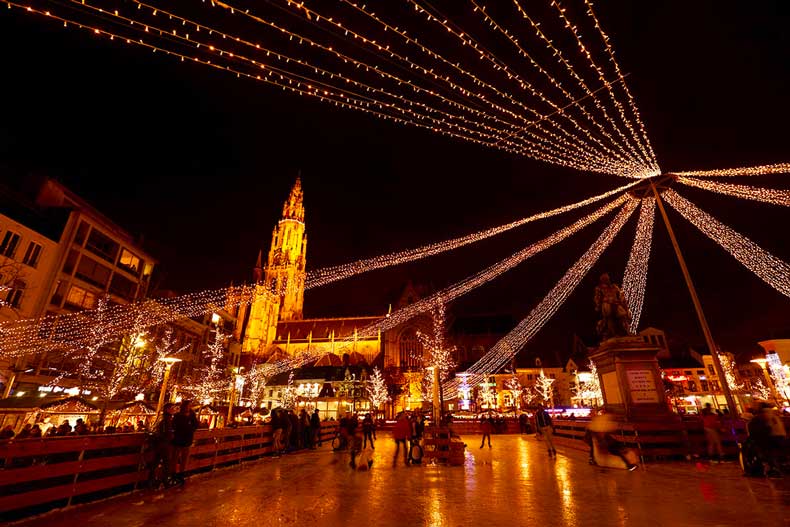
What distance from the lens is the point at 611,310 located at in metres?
11.1

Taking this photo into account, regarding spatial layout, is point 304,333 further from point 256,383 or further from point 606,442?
point 606,442

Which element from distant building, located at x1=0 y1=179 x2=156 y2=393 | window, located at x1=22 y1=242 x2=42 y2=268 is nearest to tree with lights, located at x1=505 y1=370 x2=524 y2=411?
distant building, located at x1=0 y1=179 x2=156 y2=393

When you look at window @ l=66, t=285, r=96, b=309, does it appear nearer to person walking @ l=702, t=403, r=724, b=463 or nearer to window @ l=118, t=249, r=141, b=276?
window @ l=118, t=249, r=141, b=276

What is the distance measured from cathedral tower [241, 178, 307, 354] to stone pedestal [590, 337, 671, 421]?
54.2 m

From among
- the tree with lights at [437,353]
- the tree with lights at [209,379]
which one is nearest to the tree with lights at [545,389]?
the tree with lights at [437,353]

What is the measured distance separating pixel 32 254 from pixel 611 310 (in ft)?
110

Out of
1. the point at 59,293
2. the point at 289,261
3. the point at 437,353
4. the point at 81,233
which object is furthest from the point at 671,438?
the point at 289,261

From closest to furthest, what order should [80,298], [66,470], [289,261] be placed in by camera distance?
1. [66,470]
2. [80,298]
3. [289,261]

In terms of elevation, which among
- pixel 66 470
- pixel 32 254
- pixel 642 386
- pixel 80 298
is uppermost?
pixel 32 254

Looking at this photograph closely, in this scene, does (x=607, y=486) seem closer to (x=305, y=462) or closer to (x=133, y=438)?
(x=305, y=462)

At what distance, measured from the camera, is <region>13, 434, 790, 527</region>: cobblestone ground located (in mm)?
4832

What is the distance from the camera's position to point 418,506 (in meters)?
5.59

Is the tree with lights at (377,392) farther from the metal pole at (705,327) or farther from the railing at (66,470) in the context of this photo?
→ the metal pole at (705,327)

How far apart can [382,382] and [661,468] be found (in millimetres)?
40169
